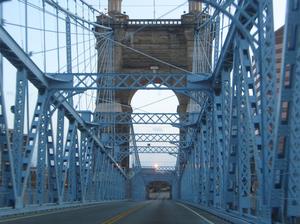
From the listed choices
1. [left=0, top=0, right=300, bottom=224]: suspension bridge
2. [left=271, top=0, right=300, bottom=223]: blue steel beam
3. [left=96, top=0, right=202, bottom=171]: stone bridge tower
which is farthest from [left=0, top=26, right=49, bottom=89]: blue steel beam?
[left=96, top=0, right=202, bottom=171]: stone bridge tower

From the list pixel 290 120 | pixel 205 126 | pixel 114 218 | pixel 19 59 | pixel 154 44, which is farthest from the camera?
pixel 154 44

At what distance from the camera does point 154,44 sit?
91438 millimetres

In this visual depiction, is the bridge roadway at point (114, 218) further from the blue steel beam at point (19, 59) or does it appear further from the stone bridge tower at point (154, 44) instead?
the stone bridge tower at point (154, 44)

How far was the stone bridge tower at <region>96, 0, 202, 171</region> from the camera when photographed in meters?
88.7

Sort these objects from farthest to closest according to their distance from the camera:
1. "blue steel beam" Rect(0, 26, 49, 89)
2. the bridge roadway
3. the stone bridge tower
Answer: the stone bridge tower
"blue steel beam" Rect(0, 26, 49, 89)
the bridge roadway

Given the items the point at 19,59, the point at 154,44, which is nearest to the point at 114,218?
the point at 19,59

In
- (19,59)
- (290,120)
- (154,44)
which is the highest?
(154,44)

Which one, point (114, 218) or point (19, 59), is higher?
point (19, 59)

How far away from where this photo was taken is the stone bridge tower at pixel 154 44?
291 feet

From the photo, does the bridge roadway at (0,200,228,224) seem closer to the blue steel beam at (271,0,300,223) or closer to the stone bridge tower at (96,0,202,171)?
the blue steel beam at (271,0,300,223)

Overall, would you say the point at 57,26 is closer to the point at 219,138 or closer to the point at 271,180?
the point at 219,138

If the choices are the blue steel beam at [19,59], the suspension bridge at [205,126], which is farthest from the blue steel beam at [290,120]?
the blue steel beam at [19,59]

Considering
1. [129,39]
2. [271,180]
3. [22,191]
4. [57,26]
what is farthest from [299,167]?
[129,39]

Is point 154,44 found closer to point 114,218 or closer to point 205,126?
point 205,126
